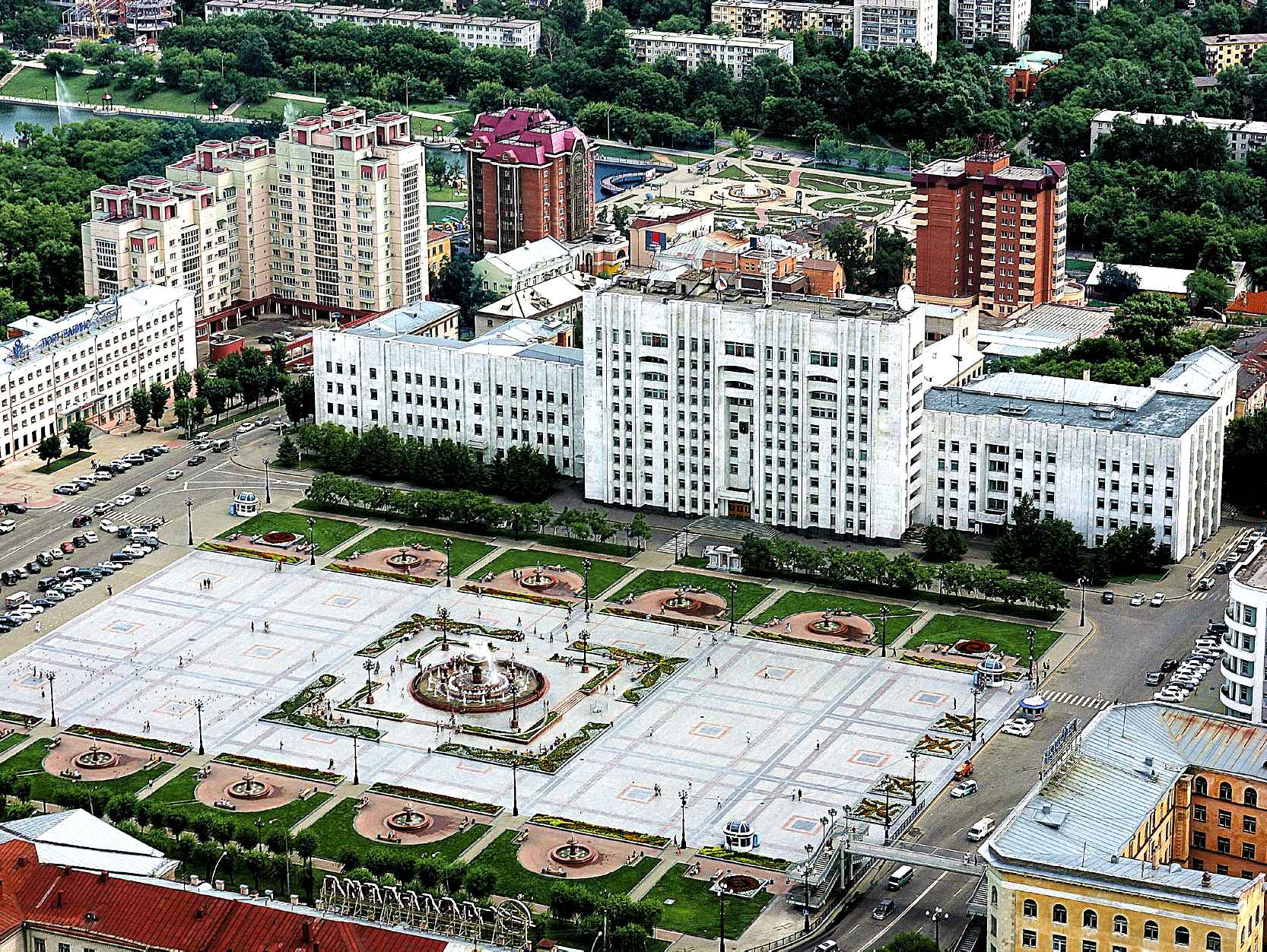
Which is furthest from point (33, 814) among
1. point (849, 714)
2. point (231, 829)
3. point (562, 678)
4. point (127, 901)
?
point (849, 714)

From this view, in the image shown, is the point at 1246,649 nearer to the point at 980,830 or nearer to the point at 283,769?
the point at 980,830

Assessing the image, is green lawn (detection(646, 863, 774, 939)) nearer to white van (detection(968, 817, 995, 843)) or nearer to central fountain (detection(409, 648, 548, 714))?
white van (detection(968, 817, 995, 843))

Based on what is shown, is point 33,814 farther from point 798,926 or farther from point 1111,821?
point 1111,821

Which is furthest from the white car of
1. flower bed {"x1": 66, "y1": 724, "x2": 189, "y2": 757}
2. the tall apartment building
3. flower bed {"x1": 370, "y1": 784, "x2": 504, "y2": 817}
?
flower bed {"x1": 66, "y1": 724, "x2": 189, "y2": 757}

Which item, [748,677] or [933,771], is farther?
[748,677]

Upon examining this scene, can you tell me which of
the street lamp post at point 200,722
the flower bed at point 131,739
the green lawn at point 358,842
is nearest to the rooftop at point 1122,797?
the green lawn at point 358,842

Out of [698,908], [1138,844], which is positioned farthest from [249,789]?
[1138,844]
